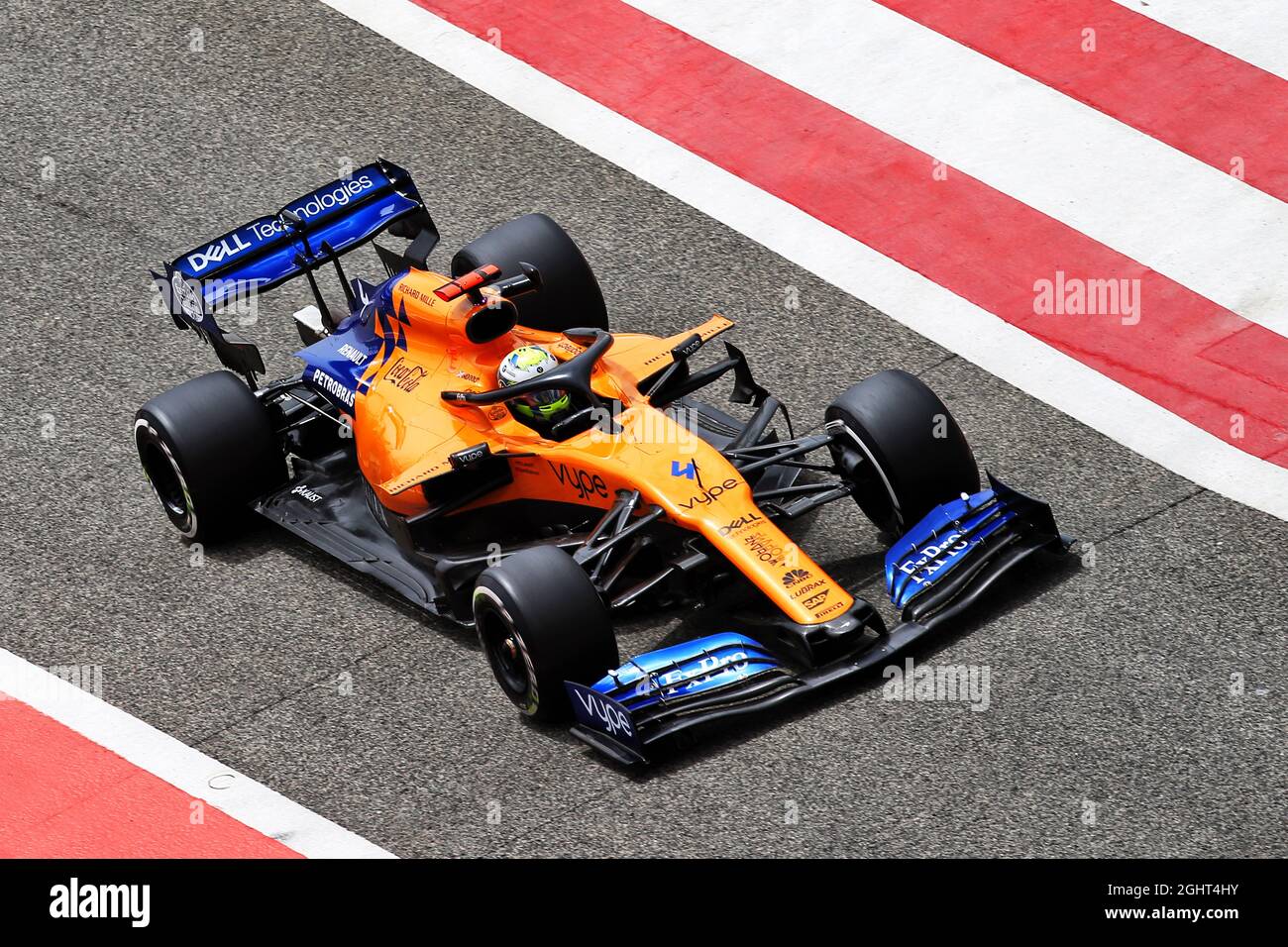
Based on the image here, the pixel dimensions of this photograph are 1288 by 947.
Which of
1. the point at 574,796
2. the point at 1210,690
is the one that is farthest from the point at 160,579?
the point at 1210,690

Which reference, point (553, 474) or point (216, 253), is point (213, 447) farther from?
point (553, 474)

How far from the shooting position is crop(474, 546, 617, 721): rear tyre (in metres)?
9.24

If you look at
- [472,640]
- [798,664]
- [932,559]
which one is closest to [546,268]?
[472,640]

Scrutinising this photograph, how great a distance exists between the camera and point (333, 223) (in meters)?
11.8

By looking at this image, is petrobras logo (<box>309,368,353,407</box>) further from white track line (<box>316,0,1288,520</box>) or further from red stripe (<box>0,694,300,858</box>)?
white track line (<box>316,0,1288,520</box>)

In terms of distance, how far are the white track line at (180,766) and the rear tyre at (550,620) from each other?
1.08 metres

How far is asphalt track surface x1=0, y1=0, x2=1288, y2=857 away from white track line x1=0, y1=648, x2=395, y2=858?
0.31ft

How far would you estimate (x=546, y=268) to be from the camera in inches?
471

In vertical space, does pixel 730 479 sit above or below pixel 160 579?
above

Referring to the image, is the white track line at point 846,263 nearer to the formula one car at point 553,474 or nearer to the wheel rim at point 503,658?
the formula one car at point 553,474

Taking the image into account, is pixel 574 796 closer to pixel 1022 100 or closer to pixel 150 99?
pixel 1022 100

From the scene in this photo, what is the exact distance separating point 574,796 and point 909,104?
7021 millimetres

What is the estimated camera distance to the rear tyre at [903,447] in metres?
10.2

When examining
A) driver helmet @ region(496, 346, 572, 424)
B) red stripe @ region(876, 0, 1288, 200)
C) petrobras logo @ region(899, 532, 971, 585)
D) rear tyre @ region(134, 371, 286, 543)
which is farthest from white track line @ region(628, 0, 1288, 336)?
rear tyre @ region(134, 371, 286, 543)
